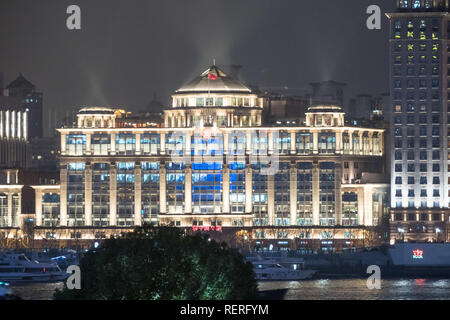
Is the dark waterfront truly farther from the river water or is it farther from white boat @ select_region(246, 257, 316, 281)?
white boat @ select_region(246, 257, 316, 281)

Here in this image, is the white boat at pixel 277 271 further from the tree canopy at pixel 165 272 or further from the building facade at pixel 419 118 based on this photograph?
the tree canopy at pixel 165 272

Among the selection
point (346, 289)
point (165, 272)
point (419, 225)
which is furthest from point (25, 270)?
point (165, 272)

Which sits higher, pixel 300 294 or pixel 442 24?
pixel 442 24

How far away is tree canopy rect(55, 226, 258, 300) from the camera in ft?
259

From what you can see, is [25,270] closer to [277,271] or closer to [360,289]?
[277,271]

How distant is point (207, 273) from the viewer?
8294 cm

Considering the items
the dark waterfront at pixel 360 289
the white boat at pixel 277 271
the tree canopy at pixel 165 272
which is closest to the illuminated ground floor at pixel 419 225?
the white boat at pixel 277 271

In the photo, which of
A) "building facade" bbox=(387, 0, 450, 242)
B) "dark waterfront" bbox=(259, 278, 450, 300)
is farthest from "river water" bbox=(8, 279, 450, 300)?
"building facade" bbox=(387, 0, 450, 242)

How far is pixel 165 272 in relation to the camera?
79750mm

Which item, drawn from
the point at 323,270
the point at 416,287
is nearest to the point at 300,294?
the point at 416,287

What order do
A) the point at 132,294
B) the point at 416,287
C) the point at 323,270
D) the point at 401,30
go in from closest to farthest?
the point at 132,294
the point at 416,287
the point at 323,270
the point at 401,30

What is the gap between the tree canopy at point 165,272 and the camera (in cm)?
7894

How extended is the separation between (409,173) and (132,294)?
120 metres
